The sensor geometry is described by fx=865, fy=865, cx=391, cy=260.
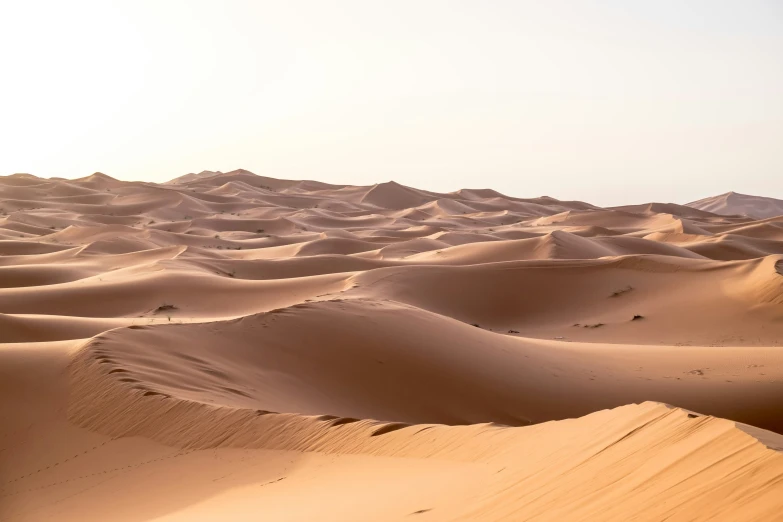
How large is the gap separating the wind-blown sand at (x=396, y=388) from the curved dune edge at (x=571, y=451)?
1cm

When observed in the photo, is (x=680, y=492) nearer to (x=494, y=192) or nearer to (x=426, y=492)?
(x=426, y=492)

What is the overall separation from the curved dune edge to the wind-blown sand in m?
0.01

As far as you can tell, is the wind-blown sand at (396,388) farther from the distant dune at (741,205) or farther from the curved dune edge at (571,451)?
the distant dune at (741,205)

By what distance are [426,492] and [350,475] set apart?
994 mm

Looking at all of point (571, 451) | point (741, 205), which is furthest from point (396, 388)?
point (741, 205)

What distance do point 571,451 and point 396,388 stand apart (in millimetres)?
5484

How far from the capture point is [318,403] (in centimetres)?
848

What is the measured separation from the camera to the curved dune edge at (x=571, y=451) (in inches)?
115

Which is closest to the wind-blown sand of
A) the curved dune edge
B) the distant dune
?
the curved dune edge

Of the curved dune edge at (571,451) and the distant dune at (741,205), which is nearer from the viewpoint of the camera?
the curved dune edge at (571,451)

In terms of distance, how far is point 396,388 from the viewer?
9500 mm

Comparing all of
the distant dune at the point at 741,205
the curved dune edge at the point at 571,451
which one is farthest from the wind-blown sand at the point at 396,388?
the distant dune at the point at 741,205

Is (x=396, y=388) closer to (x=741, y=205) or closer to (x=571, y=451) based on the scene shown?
(x=571, y=451)

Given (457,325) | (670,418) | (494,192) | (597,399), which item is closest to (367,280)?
(457,325)
